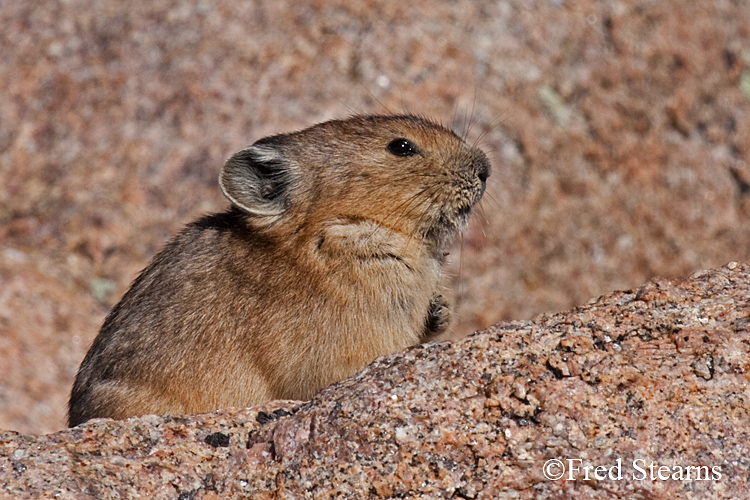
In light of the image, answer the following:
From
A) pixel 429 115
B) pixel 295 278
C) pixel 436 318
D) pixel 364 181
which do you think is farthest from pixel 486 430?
pixel 429 115

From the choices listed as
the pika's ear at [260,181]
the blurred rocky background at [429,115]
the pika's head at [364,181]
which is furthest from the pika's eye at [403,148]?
the blurred rocky background at [429,115]

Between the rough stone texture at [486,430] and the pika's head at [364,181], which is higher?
the pika's head at [364,181]

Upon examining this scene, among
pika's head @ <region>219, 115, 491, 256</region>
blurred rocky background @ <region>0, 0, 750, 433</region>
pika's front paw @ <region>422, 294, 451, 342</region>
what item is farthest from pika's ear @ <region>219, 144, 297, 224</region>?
blurred rocky background @ <region>0, 0, 750, 433</region>

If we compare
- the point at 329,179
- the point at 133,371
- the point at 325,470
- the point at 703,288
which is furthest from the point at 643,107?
the point at 325,470

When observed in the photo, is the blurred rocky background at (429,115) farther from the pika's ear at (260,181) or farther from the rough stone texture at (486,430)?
the rough stone texture at (486,430)

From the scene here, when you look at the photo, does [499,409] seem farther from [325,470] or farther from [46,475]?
[46,475]

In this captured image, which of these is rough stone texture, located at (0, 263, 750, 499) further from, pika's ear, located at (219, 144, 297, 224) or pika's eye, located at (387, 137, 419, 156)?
pika's eye, located at (387, 137, 419, 156)

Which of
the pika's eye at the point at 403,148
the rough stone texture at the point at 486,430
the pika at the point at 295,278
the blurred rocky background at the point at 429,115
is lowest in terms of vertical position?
the rough stone texture at the point at 486,430

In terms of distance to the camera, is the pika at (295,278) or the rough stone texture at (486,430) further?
the pika at (295,278)
